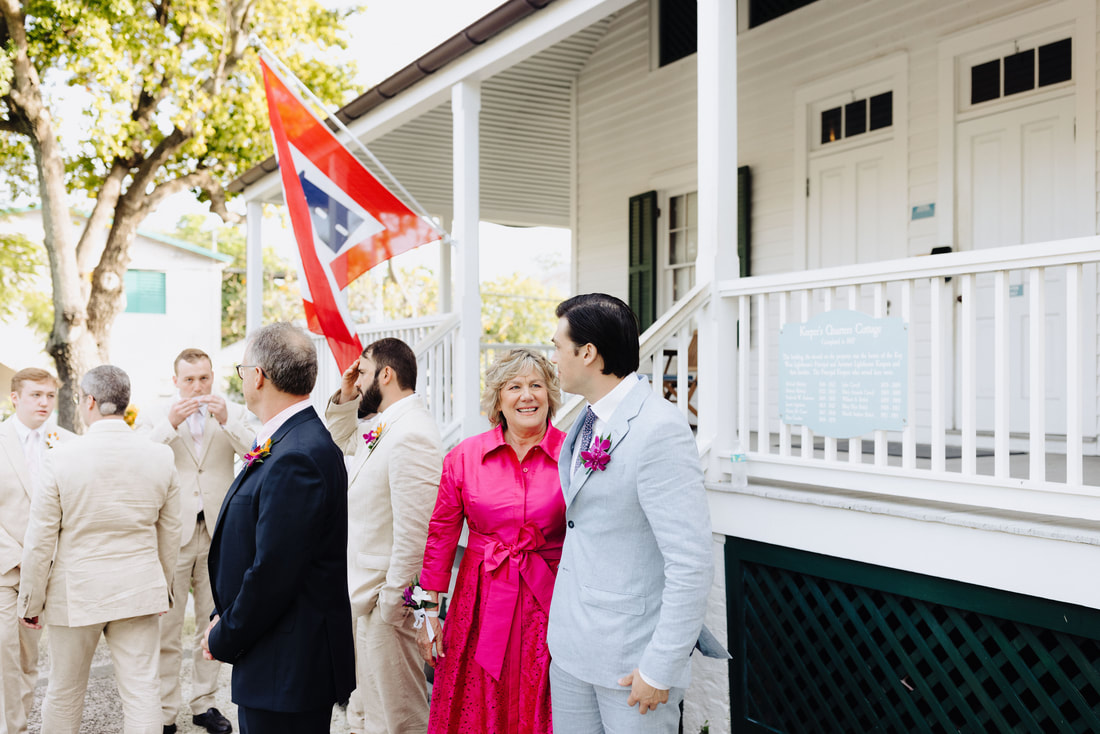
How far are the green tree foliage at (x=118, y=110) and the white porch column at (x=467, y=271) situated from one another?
10.7 meters

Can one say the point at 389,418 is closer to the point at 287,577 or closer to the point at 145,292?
the point at 287,577

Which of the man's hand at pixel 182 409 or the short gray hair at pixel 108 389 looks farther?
the man's hand at pixel 182 409

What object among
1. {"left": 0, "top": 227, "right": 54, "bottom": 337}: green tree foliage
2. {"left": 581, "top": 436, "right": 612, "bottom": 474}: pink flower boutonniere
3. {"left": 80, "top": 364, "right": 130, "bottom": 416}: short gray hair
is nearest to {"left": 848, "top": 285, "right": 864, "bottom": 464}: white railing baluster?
{"left": 581, "top": 436, "right": 612, "bottom": 474}: pink flower boutonniere

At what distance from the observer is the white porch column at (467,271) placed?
273 inches

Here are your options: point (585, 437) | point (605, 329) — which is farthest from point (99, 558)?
point (605, 329)

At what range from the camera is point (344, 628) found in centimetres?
283

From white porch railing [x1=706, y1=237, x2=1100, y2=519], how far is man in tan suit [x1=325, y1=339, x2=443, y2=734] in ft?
5.53

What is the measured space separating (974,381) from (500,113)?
23.7 ft

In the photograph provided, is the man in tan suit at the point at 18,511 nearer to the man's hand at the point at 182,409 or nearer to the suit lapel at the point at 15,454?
the suit lapel at the point at 15,454

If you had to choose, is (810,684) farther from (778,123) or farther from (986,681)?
(778,123)

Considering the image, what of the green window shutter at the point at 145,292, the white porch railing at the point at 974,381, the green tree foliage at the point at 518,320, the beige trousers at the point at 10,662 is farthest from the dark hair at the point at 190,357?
the green tree foliage at the point at 518,320

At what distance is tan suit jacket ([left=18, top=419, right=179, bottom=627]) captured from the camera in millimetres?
3941

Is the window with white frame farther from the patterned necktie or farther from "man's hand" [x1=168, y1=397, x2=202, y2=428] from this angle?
the patterned necktie

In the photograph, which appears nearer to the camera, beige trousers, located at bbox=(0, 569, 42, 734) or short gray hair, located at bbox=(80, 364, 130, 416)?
short gray hair, located at bbox=(80, 364, 130, 416)
